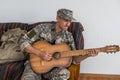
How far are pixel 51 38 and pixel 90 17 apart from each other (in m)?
0.82

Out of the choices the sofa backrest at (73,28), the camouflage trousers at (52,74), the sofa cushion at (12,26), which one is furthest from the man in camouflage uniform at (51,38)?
the sofa cushion at (12,26)

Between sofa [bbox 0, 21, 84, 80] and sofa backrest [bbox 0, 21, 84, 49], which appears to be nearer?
sofa [bbox 0, 21, 84, 80]

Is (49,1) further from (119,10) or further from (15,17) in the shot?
(119,10)

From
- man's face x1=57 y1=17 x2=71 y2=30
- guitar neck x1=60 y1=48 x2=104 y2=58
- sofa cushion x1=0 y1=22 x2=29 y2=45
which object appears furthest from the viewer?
sofa cushion x1=0 y1=22 x2=29 y2=45

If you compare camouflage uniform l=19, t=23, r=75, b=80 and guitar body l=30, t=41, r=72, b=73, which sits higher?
camouflage uniform l=19, t=23, r=75, b=80

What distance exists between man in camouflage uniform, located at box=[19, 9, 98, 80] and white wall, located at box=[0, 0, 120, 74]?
0.66 m

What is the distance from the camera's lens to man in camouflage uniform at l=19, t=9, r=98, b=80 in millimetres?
2578

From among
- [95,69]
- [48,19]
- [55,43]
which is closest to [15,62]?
[55,43]

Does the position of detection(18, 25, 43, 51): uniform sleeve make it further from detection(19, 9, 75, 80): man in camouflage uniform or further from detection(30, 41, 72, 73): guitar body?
detection(30, 41, 72, 73): guitar body

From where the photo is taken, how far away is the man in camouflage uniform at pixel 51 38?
2578 millimetres

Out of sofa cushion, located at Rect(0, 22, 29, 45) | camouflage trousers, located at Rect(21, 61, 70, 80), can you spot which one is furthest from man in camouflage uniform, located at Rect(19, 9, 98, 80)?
sofa cushion, located at Rect(0, 22, 29, 45)

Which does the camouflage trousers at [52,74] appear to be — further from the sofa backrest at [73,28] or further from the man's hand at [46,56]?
the sofa backrest at [73,28]

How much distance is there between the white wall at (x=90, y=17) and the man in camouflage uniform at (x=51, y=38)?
25.9 inches

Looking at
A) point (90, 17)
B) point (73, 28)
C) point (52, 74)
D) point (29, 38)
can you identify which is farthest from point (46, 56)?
point (90, 17)
